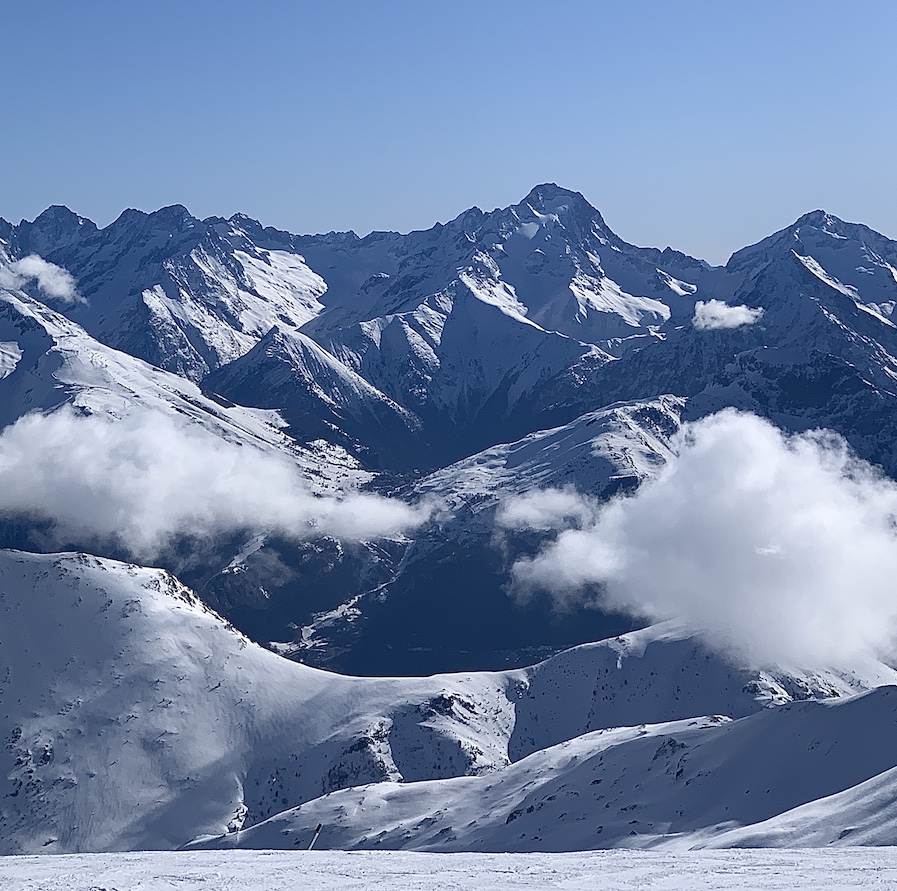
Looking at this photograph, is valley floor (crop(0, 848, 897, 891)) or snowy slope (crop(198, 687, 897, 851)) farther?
snowy slope (crop(198, 687, 897, 851))

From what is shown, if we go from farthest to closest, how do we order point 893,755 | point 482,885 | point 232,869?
point 893,755
point 232,869
point 482,885

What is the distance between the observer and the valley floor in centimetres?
8325

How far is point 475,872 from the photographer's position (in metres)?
95.2

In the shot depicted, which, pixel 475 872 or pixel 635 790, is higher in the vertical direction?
pixel 475 872

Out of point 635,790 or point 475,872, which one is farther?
point 635,790

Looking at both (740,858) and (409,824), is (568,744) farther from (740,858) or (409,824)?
(740,858)

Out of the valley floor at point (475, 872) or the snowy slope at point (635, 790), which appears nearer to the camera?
the valley floor at point (475, 872)

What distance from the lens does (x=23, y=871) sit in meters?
99.6

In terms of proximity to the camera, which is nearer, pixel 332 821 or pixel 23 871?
pixel 23 871

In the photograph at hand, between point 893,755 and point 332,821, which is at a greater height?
point 893,755

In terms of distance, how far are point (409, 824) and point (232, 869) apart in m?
80.0

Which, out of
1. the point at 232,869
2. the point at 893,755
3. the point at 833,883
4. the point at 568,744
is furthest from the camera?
the point at 568,744

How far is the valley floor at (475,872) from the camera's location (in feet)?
273

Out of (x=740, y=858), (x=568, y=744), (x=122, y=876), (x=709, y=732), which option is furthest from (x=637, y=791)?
(x=122, y=876)
